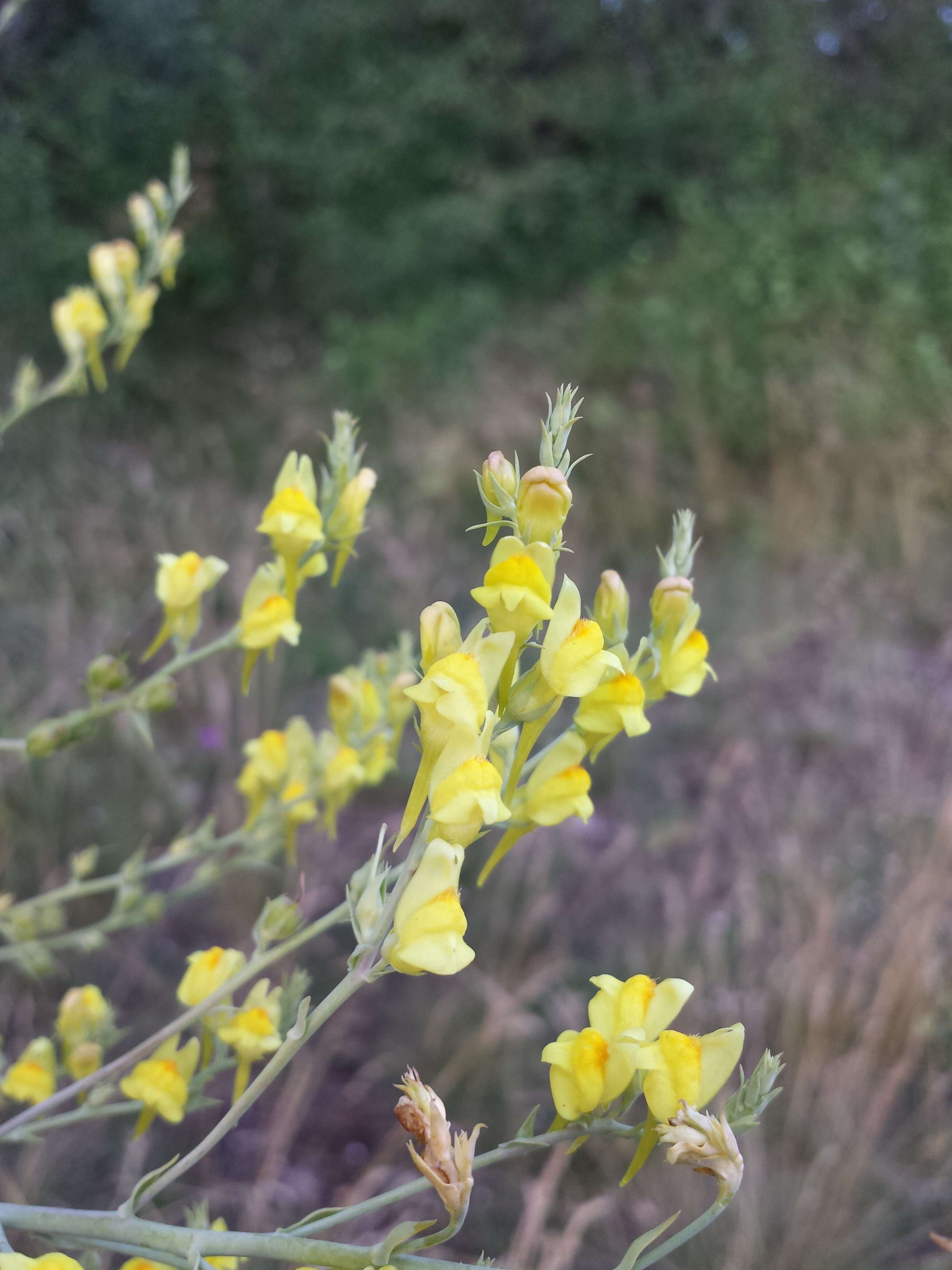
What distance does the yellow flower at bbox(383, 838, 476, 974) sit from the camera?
44 cm

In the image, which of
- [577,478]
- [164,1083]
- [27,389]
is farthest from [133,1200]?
[577,478]

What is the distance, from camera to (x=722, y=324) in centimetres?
456

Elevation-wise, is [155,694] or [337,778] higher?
[155,694]

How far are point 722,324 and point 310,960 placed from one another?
146 inches

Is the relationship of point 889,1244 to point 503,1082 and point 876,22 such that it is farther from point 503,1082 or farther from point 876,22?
point 876,22

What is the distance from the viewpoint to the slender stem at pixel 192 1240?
44 centimetres

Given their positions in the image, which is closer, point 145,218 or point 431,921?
point 431,921

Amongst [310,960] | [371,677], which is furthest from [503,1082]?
[371,677]

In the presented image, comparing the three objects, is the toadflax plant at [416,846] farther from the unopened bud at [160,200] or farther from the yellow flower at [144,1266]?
the unopened bud at [160,200]

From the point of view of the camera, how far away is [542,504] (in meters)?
0.49

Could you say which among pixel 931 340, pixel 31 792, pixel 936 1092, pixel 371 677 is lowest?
pixel 931 340

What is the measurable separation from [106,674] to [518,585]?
1.46 ft

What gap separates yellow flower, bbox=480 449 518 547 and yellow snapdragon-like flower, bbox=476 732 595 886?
0.50 feet

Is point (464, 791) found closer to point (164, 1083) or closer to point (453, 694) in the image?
point (453, 694)
